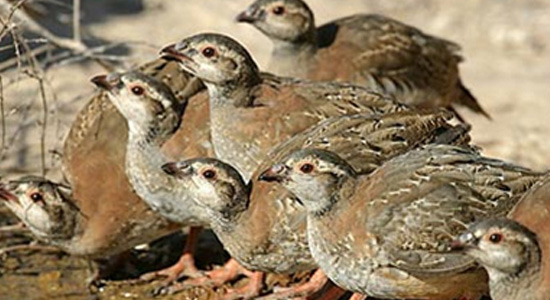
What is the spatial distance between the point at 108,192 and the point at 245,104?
3.60 ft

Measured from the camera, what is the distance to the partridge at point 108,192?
962 cm

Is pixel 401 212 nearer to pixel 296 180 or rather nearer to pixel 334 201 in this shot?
pixel 334 201

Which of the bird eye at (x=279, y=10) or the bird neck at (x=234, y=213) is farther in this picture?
the bird eye at (x=279, y=10)

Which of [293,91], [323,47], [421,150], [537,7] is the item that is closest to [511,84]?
[537,7]

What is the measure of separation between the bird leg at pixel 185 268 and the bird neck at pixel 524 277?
3.08 metres

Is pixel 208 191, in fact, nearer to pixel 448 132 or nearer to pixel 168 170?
pixel 168 170

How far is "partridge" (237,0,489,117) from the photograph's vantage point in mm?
11266

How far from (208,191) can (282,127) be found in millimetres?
935

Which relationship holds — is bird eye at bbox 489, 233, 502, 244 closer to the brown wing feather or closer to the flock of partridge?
the flock of partridge

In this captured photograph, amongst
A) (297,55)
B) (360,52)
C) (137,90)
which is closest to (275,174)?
(137,90)

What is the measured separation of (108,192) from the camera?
980cm

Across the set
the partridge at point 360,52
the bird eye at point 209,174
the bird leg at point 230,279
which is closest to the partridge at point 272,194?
the bird eye at point 209,174

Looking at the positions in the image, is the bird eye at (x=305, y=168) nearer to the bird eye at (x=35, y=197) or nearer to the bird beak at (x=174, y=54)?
the bird beak at (x=174, y=54)

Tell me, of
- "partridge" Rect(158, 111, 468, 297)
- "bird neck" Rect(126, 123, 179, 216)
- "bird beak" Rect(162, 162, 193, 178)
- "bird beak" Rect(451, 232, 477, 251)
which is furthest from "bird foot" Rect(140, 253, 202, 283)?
"bird beak" Rect(451, 232, 477, 251)
